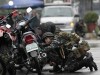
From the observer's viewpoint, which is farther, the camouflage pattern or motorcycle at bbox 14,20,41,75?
the camouflage pattern

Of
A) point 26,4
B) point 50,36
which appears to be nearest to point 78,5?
point 26,4

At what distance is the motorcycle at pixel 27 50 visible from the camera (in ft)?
32.9

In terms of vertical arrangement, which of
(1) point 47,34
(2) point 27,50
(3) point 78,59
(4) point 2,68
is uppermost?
(2) point 27,50

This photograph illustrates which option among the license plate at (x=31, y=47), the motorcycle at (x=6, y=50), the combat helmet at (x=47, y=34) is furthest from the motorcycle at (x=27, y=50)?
the combat helmet at (x=47, y=34)

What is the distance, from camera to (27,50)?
10.1m

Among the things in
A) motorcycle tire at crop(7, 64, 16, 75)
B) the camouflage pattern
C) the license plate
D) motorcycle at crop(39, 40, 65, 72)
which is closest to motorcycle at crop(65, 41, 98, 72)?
the camouflage pattern

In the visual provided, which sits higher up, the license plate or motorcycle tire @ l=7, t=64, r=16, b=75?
the license plate

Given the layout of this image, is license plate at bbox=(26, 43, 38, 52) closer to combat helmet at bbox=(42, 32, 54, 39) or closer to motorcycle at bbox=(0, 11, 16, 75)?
motorcycle at bbox=(0, 11, 16, 75)

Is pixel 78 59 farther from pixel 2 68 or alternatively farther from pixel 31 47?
pixel 2 68

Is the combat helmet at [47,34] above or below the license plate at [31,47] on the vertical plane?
below

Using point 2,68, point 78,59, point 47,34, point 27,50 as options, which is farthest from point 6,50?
point 78,59

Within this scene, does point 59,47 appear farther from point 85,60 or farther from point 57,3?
point 57,3

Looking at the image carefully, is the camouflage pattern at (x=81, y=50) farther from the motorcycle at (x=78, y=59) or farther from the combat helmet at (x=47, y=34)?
the combat helmet at (x=47, y=34)

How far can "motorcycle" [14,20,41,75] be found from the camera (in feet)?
32.9
